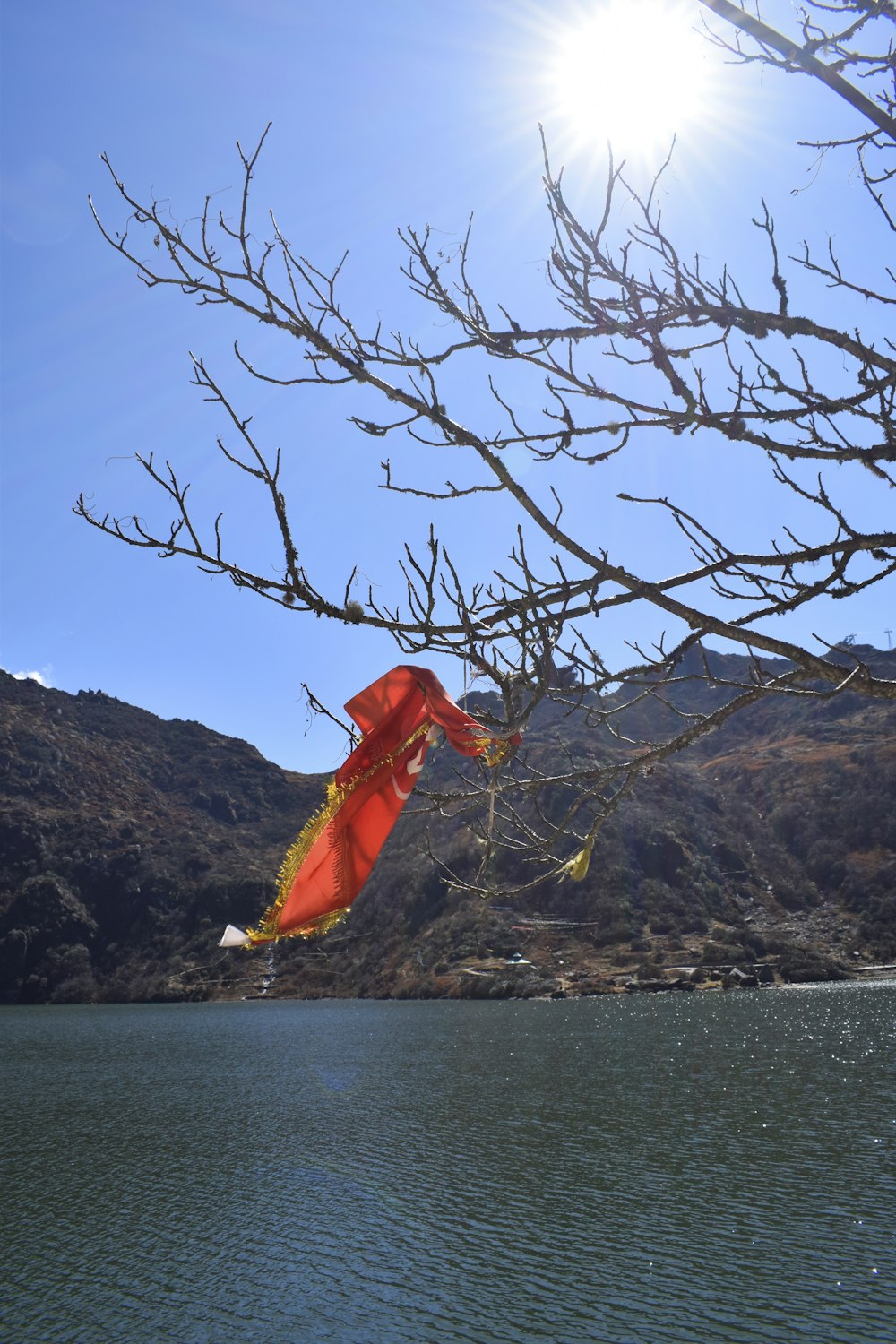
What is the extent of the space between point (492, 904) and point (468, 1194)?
63.2 meters

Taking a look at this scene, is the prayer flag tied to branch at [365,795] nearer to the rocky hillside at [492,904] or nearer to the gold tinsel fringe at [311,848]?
the gold tinsel fringe at [311,848]

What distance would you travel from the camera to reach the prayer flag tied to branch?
3.88 meters

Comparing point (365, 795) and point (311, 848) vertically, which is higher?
point (365, 795)

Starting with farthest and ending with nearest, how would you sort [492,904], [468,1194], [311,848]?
[492,904], [468,1194], [311,848]

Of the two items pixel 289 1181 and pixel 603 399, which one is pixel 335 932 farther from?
pixel 603 399

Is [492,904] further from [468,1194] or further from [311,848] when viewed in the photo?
[311,848]

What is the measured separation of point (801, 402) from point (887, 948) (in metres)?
89.7

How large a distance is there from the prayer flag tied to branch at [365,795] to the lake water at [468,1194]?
13.6 m

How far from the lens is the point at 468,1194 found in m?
22.8

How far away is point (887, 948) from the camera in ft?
267

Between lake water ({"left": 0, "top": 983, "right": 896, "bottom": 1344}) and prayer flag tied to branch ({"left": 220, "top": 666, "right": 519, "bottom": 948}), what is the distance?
1361 cm

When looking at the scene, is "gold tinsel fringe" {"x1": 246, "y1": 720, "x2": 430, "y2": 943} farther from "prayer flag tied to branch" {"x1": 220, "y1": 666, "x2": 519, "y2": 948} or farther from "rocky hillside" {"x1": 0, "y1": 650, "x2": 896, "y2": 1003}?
"rocky hillside" {"x1": 0, "y1": 650, "x2": 896, "y2": 1003}

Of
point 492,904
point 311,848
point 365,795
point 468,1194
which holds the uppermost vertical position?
point 365,795

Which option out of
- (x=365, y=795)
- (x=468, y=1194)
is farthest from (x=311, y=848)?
(x=468, y=1194)
